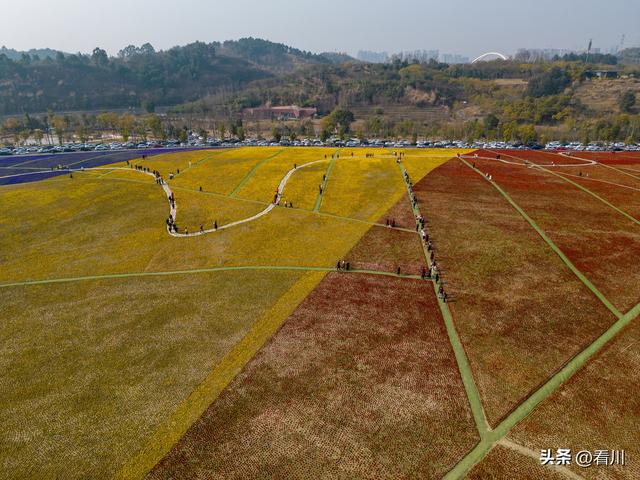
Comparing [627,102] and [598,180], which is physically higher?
[627,102]

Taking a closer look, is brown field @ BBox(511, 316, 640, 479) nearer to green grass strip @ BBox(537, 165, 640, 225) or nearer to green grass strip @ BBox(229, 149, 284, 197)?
green grass strip @ BBox(537, 165, 640, 225)

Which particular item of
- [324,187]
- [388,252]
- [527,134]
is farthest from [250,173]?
[527,134]

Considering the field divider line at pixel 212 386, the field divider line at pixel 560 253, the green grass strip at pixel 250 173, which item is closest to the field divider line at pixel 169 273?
the field divider line at pixel 212 386

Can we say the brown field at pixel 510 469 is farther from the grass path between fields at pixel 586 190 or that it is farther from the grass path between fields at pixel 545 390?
the grass path between fields at pixel 586 190

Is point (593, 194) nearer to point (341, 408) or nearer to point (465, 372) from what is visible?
point (465, 372)

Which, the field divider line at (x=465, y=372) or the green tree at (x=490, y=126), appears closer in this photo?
the field divider line at (x=465, y=372)

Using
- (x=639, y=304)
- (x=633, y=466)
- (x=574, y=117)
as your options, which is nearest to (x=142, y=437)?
(x=633, y=466)
